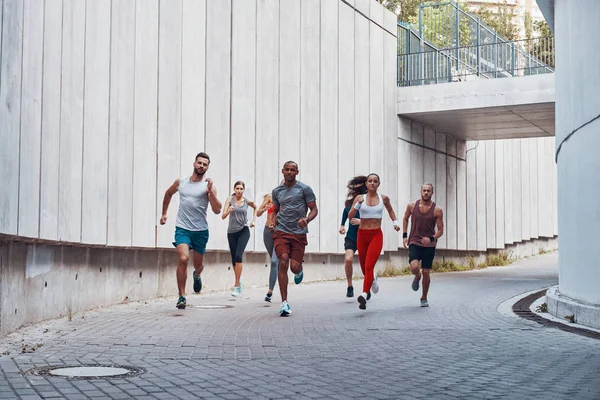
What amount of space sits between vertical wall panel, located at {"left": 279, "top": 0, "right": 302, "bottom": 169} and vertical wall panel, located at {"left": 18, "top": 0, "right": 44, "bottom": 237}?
9618 millimetres

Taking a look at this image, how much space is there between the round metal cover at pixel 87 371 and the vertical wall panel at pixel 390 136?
18417mm

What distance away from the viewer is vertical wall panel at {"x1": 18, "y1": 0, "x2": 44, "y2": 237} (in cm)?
967

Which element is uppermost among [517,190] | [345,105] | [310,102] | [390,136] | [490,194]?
[345,105]

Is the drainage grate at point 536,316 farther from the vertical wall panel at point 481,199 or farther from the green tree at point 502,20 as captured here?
the green tree at point 502,20

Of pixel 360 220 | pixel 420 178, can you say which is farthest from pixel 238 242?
pixel 420 178

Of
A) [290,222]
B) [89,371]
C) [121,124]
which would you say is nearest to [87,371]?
[89,371]

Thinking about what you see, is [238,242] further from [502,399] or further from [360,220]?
[502,399]

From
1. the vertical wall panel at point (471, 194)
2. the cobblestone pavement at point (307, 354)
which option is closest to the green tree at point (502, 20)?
the vertical wall panel at point (471, 194)

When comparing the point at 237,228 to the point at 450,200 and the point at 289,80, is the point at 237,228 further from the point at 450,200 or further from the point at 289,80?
the point at 450,200

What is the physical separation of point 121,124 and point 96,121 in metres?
0.93

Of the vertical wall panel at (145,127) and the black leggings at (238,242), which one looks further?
the black leggings at (238,242)

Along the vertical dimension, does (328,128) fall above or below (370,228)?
above

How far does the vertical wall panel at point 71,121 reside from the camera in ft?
36.9

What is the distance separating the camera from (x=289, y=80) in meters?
20.1
